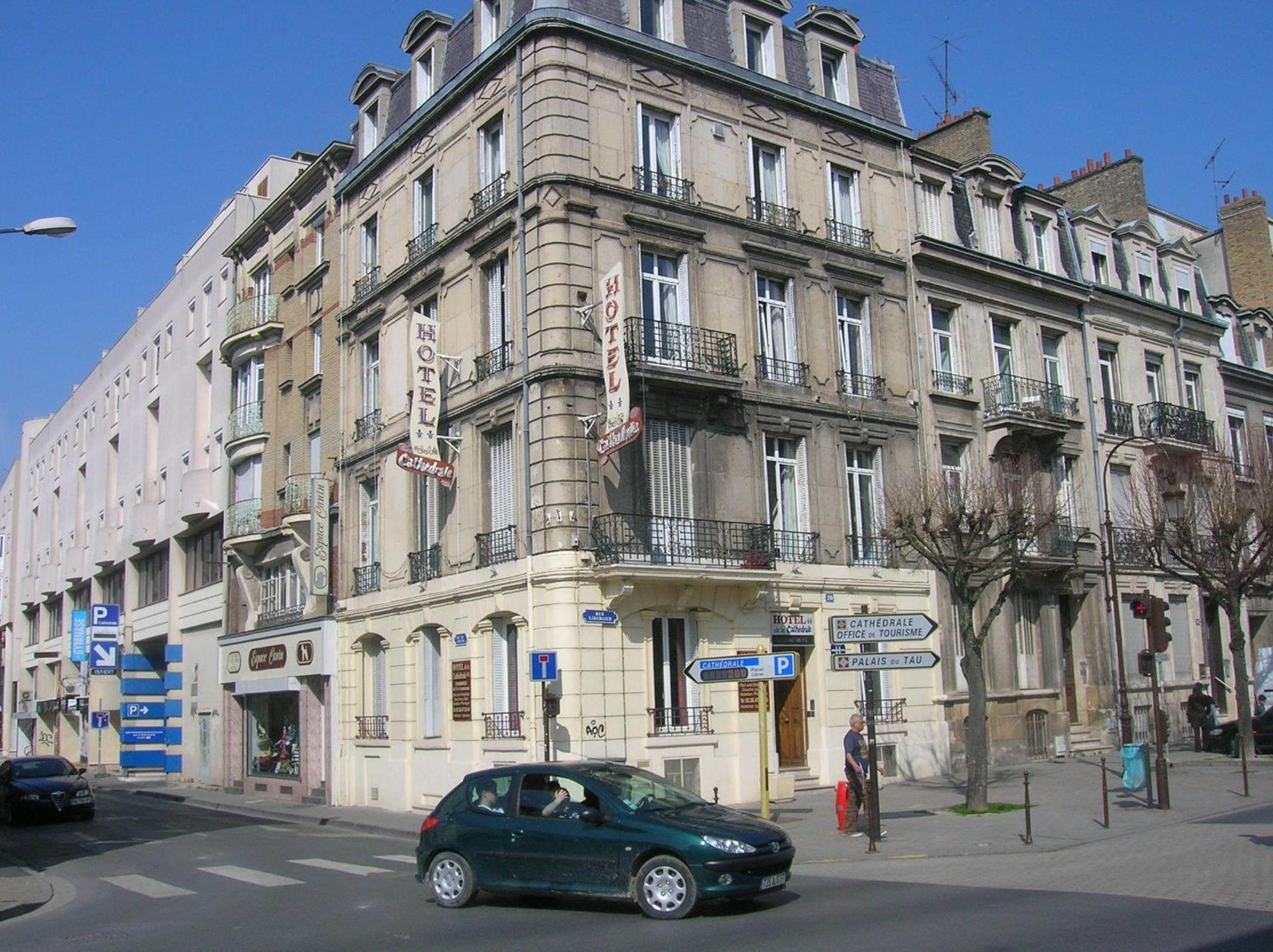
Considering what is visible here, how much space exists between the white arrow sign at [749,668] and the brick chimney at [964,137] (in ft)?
59.0

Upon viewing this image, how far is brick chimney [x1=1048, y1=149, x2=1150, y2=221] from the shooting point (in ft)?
120

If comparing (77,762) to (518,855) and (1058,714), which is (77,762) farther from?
(518,855)

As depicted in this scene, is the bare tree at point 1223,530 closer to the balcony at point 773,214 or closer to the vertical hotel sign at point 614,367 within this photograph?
the balcony at point 773,214

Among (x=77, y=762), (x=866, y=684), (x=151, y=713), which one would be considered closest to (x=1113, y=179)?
(x=866, y=684)

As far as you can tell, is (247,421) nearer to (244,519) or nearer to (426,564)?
(244,519)

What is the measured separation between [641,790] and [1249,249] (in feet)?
122

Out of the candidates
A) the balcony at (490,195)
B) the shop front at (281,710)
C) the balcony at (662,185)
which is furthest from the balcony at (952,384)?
the shop front at (281,710)

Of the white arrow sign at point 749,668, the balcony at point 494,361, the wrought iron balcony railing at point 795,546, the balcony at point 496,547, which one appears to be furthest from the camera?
the wrought iron balcony railing at point 795,546

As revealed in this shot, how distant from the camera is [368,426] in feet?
92.9

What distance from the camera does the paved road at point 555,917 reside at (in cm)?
957

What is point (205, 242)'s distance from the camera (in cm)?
4088

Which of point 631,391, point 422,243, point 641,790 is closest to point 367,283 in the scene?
point 422,243

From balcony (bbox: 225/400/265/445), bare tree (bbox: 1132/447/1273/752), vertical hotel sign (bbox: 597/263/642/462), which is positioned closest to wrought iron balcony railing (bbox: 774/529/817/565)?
vertical hotel sign (bbox: 597/263/642/462)

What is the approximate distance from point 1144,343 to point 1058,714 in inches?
443
